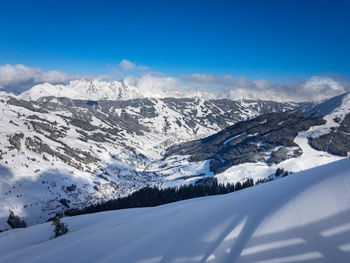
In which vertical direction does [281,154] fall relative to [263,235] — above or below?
below

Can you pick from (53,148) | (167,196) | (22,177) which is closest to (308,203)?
(167,196)

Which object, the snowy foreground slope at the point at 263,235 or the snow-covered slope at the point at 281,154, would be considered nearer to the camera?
the snowy foreground slope at the point at 263,235

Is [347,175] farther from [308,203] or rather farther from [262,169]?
[262,169]

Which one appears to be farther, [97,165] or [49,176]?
[97,165]

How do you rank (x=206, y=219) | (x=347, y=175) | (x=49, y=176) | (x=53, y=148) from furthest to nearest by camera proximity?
(x=53, y=148), (x=49, y=176), (x=206, y=219), (x=347, y=175)

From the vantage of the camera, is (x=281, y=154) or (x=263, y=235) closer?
(x=263, y=235)

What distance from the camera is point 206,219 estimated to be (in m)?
9.57

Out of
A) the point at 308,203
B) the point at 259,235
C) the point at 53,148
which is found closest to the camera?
the point at 259,235

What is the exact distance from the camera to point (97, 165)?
184m

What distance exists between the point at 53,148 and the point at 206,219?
188808 millimetres

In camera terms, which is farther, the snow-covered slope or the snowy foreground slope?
the snow-covered slope

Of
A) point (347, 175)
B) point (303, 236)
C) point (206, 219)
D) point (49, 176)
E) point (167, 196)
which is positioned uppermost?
point (347, 175)

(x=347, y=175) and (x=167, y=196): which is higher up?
(x=347, y=175)

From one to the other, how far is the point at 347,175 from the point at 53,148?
635 ft
